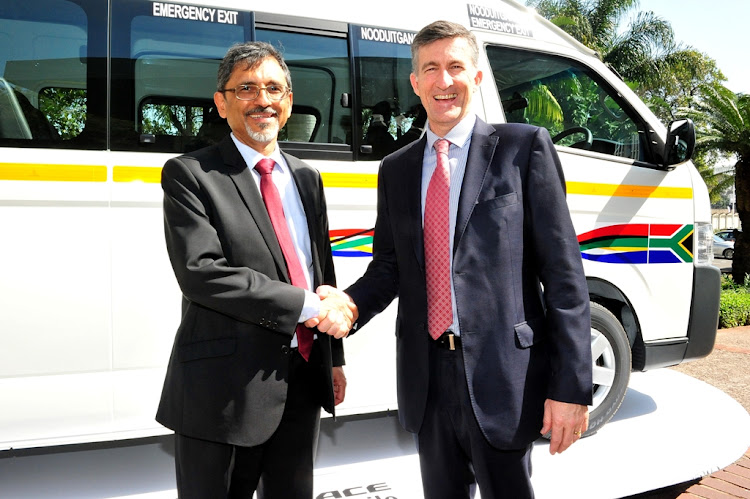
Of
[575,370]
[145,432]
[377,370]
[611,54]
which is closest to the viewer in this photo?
[575,370]

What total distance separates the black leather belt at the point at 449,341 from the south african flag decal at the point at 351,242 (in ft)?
4.37

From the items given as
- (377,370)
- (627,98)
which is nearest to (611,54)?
(627,98)

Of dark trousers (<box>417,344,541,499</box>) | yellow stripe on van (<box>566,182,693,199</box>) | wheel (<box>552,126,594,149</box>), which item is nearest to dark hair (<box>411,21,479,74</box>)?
dark trousers (<box>417,344,541,499</box>)

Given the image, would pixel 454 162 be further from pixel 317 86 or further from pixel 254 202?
pixel 317 86

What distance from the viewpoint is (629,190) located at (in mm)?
3727

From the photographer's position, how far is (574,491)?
3.07 meters

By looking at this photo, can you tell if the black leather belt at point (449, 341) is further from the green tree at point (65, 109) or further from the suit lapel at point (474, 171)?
the green tree at point (65, 109)

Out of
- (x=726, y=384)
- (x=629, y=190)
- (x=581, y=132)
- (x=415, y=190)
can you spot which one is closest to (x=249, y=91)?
(x=415, y=190)

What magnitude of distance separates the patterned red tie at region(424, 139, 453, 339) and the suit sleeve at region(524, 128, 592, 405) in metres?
0.26

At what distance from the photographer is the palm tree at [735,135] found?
561 inches

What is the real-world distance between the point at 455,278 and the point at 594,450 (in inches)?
88.6

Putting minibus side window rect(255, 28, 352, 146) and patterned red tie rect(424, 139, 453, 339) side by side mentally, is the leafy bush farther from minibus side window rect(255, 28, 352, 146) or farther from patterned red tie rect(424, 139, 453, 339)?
patterned red tie rect(424, 139, 453, 339)

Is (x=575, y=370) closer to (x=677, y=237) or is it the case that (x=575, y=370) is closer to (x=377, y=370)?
(x=377, y=370)

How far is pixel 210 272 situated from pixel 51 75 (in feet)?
5.32
